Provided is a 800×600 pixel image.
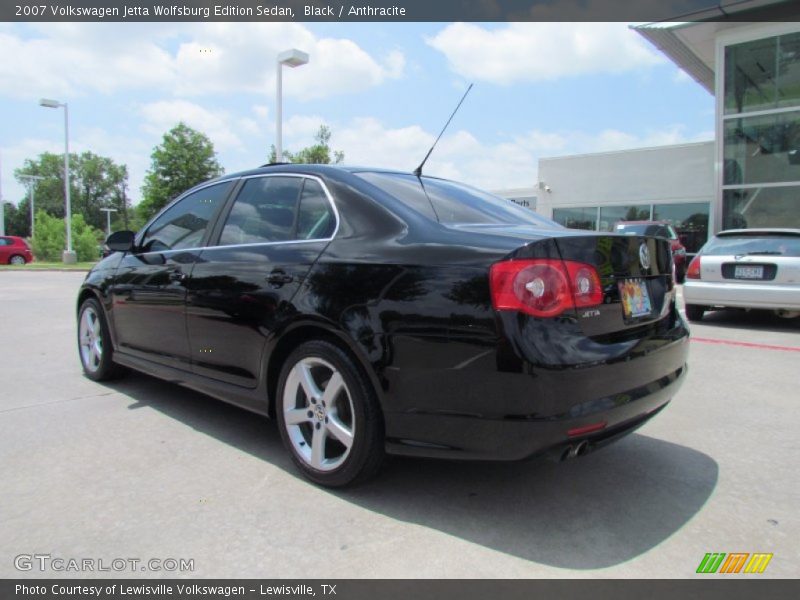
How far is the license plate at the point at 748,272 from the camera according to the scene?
7973 millimetres

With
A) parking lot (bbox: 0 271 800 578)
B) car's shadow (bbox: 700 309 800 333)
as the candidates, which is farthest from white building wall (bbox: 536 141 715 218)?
parking lot (bbox: 0 271 800 578)

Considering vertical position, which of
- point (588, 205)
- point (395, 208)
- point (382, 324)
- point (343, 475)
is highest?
point (588, 205)

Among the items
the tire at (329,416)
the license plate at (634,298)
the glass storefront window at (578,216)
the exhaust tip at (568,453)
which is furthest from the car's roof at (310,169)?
the glass storefront window at (578,216)

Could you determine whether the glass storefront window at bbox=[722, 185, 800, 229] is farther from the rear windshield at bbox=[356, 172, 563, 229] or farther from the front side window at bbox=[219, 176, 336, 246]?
the front side window at bbox=[219, 176, 336, 246]

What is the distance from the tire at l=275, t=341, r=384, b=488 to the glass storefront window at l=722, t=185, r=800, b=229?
17.0 metres

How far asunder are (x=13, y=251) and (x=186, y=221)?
32.4m

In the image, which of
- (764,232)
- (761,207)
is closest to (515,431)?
(764,232)

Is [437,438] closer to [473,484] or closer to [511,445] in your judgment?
[511,445]

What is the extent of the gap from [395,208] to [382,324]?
2.04ft

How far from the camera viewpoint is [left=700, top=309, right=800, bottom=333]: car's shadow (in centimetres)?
837

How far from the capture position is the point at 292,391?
304 centimetres

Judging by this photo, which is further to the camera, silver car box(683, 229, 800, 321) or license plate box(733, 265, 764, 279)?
license plate box(733, 265, 764, 279)

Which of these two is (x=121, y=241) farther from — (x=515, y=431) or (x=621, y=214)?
(x=621, y=214)
